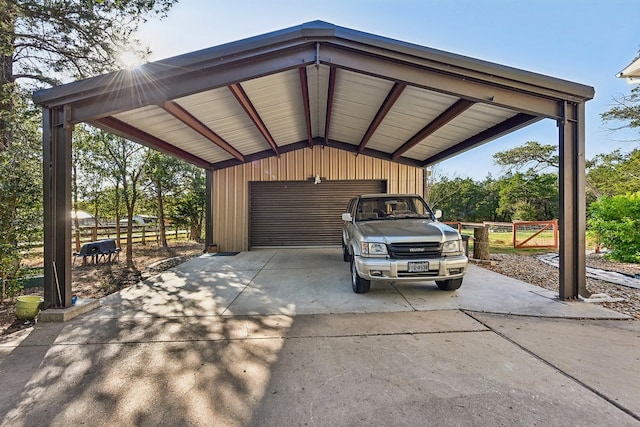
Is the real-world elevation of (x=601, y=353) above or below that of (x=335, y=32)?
below

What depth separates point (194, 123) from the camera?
6152mm

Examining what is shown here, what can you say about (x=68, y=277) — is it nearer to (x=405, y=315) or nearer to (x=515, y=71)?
(x=405, y=315)

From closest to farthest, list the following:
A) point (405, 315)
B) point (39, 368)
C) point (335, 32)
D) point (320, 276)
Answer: point (39, 368) < point (405, 315) < point (335, 32) < point (320, 276)

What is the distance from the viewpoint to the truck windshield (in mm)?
5523

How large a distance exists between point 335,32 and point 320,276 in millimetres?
4511

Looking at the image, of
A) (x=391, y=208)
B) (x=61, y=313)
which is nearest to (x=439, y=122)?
(x=391, y=208)

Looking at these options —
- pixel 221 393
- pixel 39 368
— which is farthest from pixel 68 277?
pixel 221 393

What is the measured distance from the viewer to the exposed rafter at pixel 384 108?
16.9 ft

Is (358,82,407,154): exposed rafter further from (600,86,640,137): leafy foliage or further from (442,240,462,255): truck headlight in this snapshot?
(600,86,640,137): leafy foliage

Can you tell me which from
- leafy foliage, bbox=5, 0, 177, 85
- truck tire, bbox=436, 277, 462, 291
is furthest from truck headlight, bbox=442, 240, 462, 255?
leafy foliage, bbox=5, 0, 177, 85

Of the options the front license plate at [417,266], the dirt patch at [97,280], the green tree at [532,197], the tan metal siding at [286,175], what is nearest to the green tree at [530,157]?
the green tree at [532,197]

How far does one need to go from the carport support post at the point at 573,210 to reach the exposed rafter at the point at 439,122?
150 cm

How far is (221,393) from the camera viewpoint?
2174 millimetres

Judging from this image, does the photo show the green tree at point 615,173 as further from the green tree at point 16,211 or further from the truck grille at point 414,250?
the green tree at point 16,211
